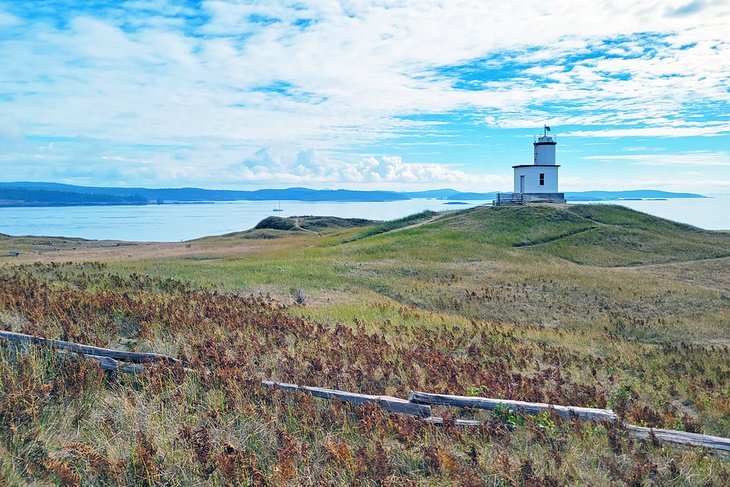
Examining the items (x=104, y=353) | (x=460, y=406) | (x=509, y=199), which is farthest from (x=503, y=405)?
(x=509, y=199)

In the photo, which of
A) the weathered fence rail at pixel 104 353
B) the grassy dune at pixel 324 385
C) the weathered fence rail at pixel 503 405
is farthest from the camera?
the weathered fence rail at pixel 104 353

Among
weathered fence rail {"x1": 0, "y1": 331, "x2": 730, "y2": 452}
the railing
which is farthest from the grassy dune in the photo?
the railing

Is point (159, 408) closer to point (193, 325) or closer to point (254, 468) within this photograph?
point (254, 468)

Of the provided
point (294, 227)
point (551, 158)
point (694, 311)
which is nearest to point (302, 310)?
point (694, 311)

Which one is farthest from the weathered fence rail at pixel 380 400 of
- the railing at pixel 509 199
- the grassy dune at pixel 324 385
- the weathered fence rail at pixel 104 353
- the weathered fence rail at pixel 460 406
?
the railing at pixel 509 199

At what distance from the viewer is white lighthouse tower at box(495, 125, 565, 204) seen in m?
63.2

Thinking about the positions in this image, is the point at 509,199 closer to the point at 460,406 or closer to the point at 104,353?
the point at 460,406

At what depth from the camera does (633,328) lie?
2288 cm

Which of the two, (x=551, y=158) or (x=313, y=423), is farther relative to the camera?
(x=551, y=158)

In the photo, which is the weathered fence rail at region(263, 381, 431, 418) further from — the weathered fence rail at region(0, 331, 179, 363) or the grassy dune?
the weathered fence rail at region(0, 331, 179, 363)

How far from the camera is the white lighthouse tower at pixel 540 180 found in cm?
6322

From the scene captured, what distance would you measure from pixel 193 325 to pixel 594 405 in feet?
26.3

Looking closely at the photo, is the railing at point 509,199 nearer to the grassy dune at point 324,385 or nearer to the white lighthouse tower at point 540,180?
the white lighthouse tower at point 540,180

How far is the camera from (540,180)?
210 ft
